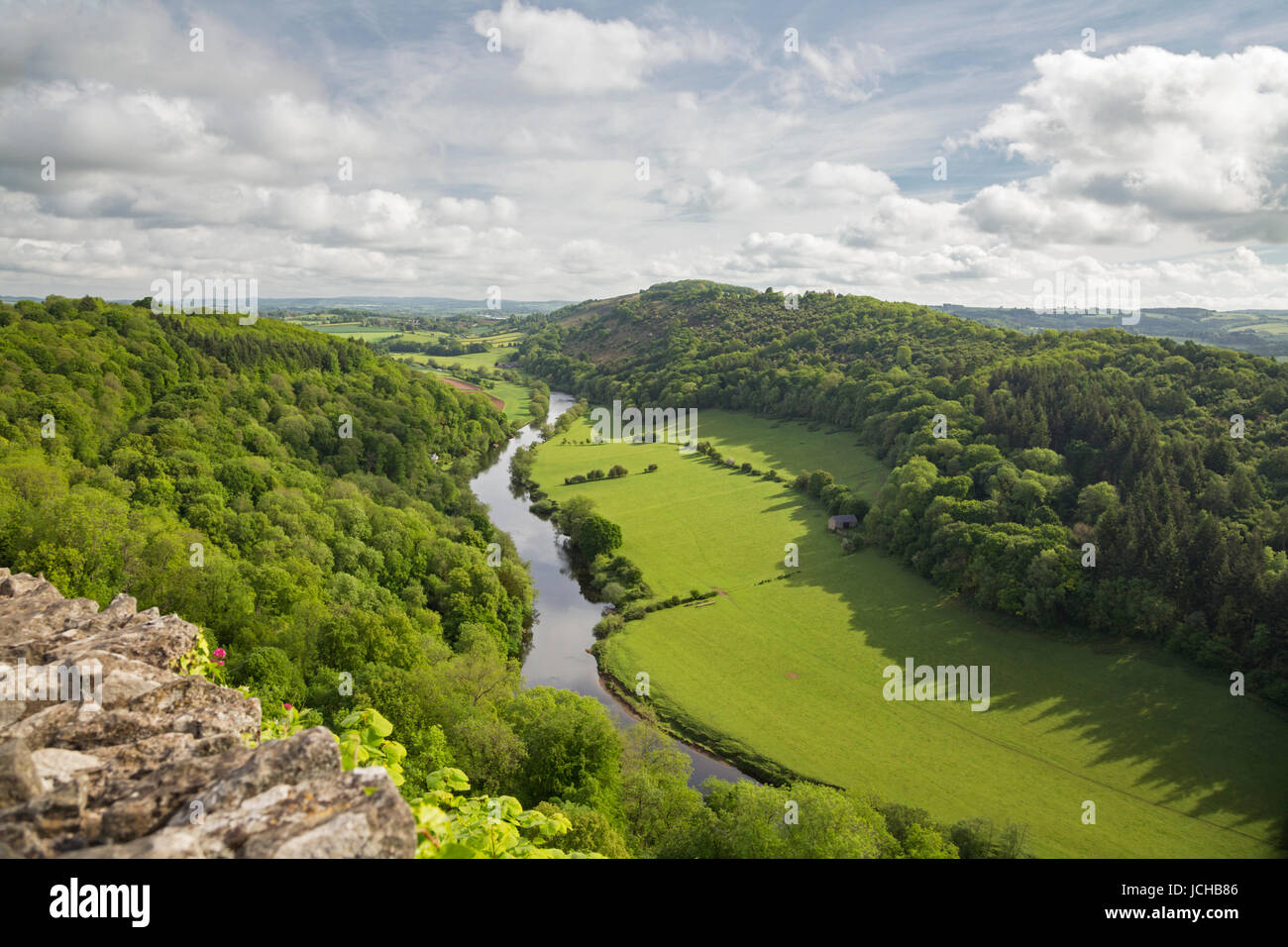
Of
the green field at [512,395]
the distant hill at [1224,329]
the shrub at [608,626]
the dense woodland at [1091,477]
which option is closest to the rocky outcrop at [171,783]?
the shrub at [608,626]

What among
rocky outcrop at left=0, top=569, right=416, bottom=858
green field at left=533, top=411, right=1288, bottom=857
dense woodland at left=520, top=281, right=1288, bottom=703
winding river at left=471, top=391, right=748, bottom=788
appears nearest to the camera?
rocky outcrop at left=0, top=569, right=416, bottom=858

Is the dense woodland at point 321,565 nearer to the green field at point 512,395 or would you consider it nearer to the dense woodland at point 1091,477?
the dense woodland at point 1091,477

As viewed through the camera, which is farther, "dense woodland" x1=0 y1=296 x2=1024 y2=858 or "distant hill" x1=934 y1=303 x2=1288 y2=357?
A: "distant hill" x1=934 y1=303 x2=1288 y2=357

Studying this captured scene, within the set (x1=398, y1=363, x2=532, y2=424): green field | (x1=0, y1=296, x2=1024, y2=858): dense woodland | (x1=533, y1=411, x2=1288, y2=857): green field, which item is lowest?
(x1=533, y1=411, x2=1288, y2=857): green field

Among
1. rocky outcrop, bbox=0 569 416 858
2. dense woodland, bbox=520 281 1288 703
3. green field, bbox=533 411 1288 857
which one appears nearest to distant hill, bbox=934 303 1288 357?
dense woodland, bbox=520 281 1288 703

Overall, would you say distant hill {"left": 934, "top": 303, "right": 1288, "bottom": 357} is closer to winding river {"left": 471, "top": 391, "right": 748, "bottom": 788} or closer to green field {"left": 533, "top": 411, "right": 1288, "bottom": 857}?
green field {"left": 533, "top": 411, "right": 1288, "bottom": 857}

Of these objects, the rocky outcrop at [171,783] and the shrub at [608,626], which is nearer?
the rocky outcrop at [171,783]

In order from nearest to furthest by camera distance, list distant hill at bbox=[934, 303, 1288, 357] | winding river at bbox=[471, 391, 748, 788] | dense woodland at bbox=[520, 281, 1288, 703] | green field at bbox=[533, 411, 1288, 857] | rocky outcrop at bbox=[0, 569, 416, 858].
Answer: rocky outcrop at bbox=[0, 569, 416, 858] → green field at bbox=[533, 411, 1288, 857] → winding river at bbox=[471, 391, 748, 788] → dense woodland at bbox=[520, 281, 1288, 703] → distant hill at bbox=[934, 303, 1288, 357]
